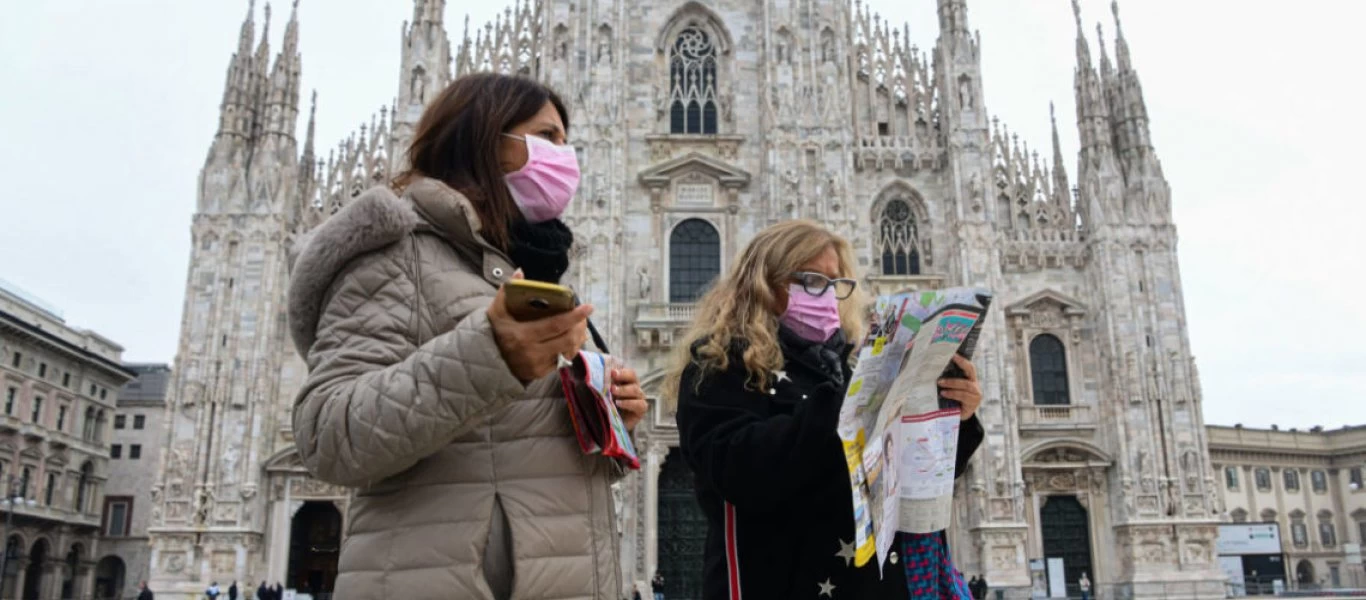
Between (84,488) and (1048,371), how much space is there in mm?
39911

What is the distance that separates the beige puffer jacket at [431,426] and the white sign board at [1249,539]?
84.5 ft

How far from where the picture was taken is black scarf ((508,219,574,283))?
8.91 ft

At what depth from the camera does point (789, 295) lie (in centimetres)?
379

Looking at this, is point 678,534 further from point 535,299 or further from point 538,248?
point 535,299

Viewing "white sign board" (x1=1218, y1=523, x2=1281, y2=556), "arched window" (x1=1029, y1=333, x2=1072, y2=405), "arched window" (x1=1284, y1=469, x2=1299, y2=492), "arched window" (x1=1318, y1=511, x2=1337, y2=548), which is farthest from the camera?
"arched window" (x1=1318, y1=511, x2=1337, y2=548)

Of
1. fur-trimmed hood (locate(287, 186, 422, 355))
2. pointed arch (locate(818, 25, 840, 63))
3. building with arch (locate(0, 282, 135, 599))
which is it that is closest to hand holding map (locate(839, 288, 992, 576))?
fur-trimmed hood (locate(287, 186, 422, 355))

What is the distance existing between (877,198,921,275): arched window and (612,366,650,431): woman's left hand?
2279cm

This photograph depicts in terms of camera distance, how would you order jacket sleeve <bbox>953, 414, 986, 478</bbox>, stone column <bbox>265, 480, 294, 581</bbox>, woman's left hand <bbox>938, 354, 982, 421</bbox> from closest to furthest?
1. woman's left hand <bbox>938, 354, 982, 421</bbox>
2. jacket sleeve <bbox>953, 414, 986, 478</bbox>
3. stone column <bbox>265, 480, 294, 581</bbox>

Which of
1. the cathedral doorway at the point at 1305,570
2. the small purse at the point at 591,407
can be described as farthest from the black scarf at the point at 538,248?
the cathedral doorway at the point at 1305,570

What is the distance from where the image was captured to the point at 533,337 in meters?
2.07

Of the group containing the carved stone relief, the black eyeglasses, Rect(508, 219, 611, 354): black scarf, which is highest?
the carved stone relief

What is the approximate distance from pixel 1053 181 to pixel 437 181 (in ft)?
85.9

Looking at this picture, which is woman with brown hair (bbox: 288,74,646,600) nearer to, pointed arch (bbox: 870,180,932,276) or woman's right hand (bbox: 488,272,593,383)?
woman's right hand (bbox: 488,272,593,383)

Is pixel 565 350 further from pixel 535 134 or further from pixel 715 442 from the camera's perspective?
pixel 715 442
